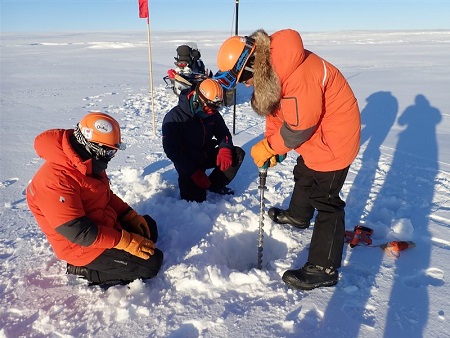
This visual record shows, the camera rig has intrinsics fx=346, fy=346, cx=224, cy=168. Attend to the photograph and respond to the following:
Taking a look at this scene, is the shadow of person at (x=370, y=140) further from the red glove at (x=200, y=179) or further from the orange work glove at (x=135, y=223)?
the orange work glove at (x=135, y=223)

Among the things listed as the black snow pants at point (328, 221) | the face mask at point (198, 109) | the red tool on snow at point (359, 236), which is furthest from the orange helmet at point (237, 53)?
the red tool on snow at point (359, 236)

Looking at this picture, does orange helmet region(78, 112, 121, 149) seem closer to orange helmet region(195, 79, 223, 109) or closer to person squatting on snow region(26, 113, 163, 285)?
person squatting on snow region(26, 113, 163, 285)

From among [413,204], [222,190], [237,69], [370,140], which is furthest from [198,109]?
[370,140]

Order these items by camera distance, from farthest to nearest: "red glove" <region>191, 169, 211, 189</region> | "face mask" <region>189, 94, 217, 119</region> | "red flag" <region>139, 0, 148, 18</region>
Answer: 1. "red flag" <region>139, 0, 148, 18</region>
2. "red glove" <region>191, 169, 211, 189</region>
3. "face mask" <region>189, 94, 217, 119</region>

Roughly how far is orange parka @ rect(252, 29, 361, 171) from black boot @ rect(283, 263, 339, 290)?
2.57 feet

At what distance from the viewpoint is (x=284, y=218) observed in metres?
3.51

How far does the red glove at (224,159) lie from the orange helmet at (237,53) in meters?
1.78

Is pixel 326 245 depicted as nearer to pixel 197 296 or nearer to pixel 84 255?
pixel 197 296

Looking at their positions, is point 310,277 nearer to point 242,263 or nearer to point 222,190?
point 242,263

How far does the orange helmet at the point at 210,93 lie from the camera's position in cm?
343

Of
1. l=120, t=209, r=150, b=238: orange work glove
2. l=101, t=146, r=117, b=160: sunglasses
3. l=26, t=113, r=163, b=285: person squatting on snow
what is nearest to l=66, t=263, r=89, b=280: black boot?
l=26, t=113, r=163, b=285: person squatting on snow

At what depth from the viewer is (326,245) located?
265 cm

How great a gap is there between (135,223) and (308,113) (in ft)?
5.78

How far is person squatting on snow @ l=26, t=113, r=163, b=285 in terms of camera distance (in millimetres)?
2268
